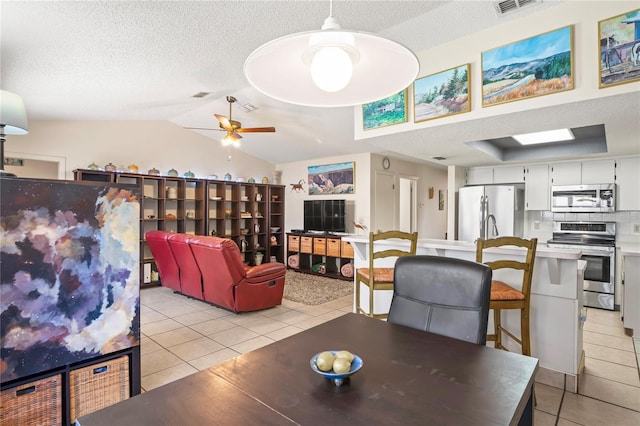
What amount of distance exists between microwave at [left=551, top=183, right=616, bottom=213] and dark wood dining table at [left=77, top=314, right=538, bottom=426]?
15.1 feet

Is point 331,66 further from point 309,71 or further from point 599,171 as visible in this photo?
point 599,171

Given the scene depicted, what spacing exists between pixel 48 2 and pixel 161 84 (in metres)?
1.99

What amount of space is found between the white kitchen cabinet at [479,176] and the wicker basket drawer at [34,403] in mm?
6091

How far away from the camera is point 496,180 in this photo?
5707 millimetres

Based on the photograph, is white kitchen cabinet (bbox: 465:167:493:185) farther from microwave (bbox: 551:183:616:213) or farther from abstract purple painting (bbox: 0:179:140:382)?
abstract purple painting (bbox: 0:179:140:382)

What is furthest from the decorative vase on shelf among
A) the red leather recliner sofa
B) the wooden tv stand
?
the red leather recliner sofa

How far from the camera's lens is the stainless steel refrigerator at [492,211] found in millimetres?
5250

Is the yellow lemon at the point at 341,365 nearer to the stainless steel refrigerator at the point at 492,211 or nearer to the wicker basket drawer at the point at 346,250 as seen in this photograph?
the stainless steel refrigerator at the point at 492,211

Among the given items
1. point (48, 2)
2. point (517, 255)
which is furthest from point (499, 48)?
point (48, 2)

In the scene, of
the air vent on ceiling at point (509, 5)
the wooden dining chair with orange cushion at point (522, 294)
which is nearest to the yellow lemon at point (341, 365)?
the wooden dining chair with orange cushion at point (522, 294)

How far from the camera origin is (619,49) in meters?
2.15

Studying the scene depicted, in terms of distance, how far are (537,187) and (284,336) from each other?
15.0 feet

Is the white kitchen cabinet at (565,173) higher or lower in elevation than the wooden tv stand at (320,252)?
higher

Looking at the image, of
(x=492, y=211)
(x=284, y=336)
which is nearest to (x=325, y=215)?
(x=492, y=211)
